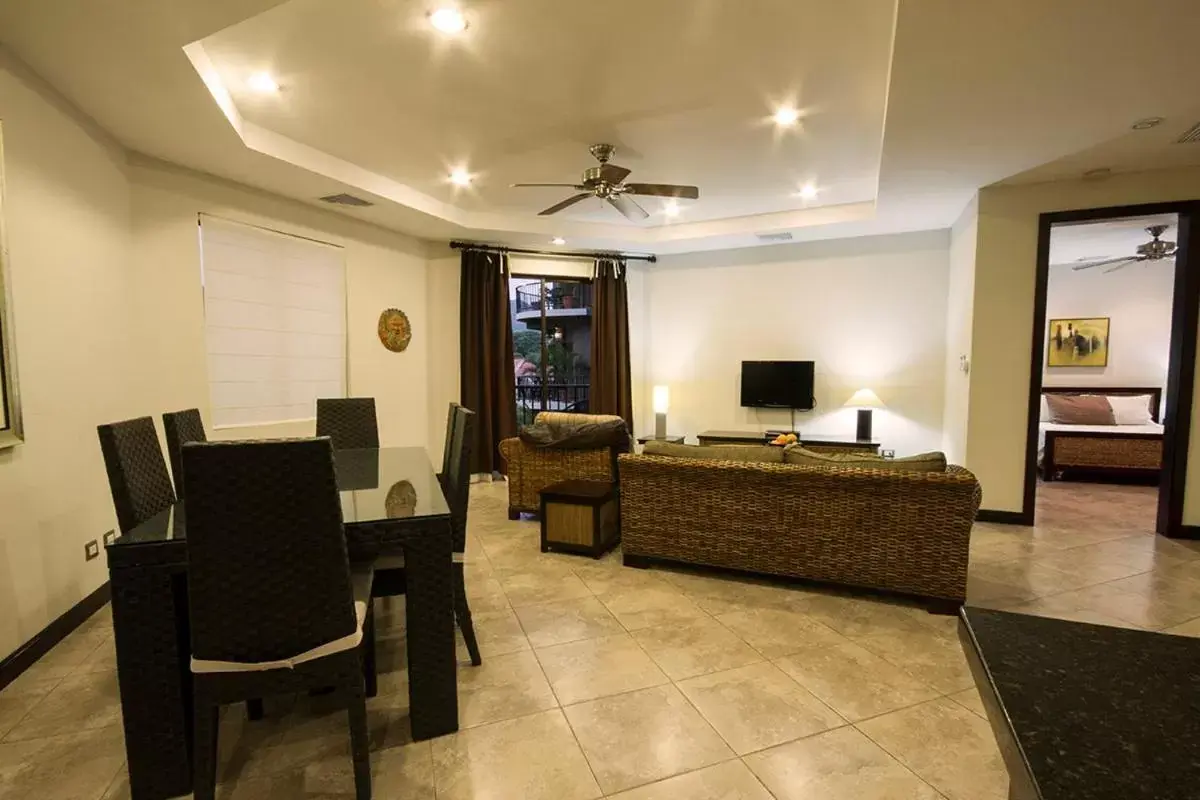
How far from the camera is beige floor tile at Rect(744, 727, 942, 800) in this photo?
1659mm

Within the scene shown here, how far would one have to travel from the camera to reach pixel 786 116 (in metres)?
3.39

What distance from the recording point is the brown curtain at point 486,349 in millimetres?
6016

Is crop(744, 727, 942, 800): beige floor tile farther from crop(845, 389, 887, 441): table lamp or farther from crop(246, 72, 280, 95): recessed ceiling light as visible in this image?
crop(845, 389, 887, 441): table lamp

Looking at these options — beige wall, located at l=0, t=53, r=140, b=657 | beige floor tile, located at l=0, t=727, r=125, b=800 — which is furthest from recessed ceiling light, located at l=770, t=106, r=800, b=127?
beige floor tile, located at l=0, t=727, r=125, b=800

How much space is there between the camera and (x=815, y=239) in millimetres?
6109

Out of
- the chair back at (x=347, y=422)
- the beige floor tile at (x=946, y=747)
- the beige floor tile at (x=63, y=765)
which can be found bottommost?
the beige floor tile at (x=63, y=765)

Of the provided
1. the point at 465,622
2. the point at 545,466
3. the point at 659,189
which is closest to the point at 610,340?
the point at 545,466

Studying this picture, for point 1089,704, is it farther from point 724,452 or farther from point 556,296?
point 556,296

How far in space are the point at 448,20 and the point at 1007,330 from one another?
13.9 feet

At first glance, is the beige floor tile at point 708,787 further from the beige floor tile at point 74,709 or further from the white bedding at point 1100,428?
the white bedding at point 1100,428

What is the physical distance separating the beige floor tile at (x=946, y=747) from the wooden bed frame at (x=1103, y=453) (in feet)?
16.7

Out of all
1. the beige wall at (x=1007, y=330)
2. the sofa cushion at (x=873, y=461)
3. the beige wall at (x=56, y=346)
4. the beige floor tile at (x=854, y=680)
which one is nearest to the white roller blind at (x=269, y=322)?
the beige wall at (x=56, y=346)

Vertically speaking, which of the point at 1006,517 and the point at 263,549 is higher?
the point at 263,549

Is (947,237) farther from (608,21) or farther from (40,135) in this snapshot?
(40,135)
